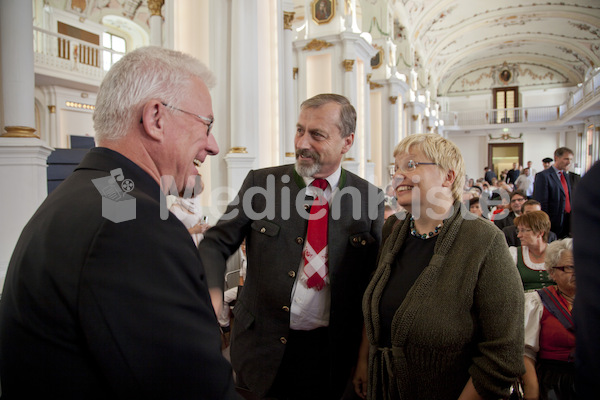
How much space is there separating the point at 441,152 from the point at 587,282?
1.05m

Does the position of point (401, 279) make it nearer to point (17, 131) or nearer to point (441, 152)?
point (441, 152)

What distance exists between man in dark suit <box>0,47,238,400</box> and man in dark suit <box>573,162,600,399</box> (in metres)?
0.69

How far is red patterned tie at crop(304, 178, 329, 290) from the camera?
1757 mm

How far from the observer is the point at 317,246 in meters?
1.79

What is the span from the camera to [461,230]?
5.29ft

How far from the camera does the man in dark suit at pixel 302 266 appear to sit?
5.68 ft

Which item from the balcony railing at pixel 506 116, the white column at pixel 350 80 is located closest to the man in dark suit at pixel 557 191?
the white column at pixel 350 80

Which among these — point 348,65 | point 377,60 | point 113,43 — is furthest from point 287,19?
point 113,43

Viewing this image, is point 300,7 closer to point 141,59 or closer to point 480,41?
point 141,59

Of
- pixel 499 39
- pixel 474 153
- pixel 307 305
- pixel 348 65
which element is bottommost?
pixel 307 305

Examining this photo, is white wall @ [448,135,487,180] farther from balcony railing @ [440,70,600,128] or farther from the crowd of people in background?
the crowd of people in background

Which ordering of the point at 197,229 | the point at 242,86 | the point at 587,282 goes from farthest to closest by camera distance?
1. the point at 242,86
2. the point at 197,229
3. the point at 587,282

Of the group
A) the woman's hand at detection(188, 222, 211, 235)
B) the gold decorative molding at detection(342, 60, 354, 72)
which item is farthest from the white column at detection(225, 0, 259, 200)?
the gold decorative molding at detection(342, 60, 354, 72)

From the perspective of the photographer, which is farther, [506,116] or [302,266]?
[506,116]
